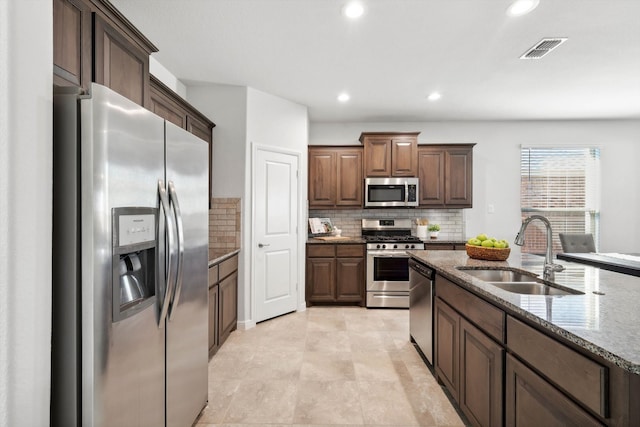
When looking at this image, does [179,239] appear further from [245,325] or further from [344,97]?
[344,97]

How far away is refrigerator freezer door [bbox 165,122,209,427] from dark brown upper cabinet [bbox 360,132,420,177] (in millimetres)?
3088

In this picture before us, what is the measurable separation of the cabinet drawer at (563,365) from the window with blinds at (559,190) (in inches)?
168

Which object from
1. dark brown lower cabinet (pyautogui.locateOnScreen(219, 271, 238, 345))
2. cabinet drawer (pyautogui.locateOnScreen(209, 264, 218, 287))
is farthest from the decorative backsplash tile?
cabinet drawer (pyautogui.locateOnScreen(209, 264, 218, 287))

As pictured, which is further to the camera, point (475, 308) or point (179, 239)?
point (475, 308)

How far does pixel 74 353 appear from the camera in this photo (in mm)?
1012

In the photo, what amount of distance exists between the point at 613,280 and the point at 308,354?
2.23 metres

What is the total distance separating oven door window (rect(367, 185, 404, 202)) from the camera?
4.61 meters

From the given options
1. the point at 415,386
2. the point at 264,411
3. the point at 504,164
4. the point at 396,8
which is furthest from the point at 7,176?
the point at 504,164

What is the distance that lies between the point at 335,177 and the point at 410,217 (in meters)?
1.34

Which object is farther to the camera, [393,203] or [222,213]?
[393,203]

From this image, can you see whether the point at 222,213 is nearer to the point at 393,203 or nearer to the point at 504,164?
the point at 393,203

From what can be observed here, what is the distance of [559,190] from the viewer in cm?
493

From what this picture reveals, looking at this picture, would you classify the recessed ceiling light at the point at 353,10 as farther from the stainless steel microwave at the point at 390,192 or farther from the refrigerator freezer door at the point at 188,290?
the stainless steel microwave at the point at 390,192

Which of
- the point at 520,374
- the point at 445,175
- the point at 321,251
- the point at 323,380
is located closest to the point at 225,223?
the point at 321,251
